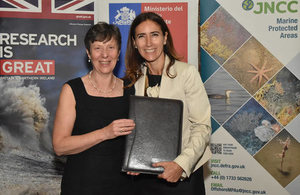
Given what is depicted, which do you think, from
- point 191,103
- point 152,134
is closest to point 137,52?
point 191,103

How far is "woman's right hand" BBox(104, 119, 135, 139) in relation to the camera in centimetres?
160

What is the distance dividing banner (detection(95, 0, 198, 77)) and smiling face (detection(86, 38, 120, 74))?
1414 mm

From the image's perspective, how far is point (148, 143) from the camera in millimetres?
1674

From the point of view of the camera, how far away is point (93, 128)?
1.79 metres

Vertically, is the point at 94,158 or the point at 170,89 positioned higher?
the point at 170,89

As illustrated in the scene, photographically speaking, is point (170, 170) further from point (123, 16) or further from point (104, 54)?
point (123, 16)

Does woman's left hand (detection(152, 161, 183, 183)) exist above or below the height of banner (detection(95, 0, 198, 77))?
below

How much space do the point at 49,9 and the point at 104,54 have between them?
1.77 metres

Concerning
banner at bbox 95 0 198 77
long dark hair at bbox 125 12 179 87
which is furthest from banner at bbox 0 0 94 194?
long dark hair at bbox 125 12 179 87

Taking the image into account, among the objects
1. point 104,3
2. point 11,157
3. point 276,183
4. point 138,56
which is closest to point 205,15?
point 104,3

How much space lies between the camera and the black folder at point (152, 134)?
5.40 feet

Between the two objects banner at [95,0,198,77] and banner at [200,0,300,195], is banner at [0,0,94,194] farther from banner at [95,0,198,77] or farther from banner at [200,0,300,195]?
banner at [200,0,300,195]

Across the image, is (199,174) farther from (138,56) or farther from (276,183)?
(276,183)

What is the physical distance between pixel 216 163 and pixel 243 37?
1.38 meters
